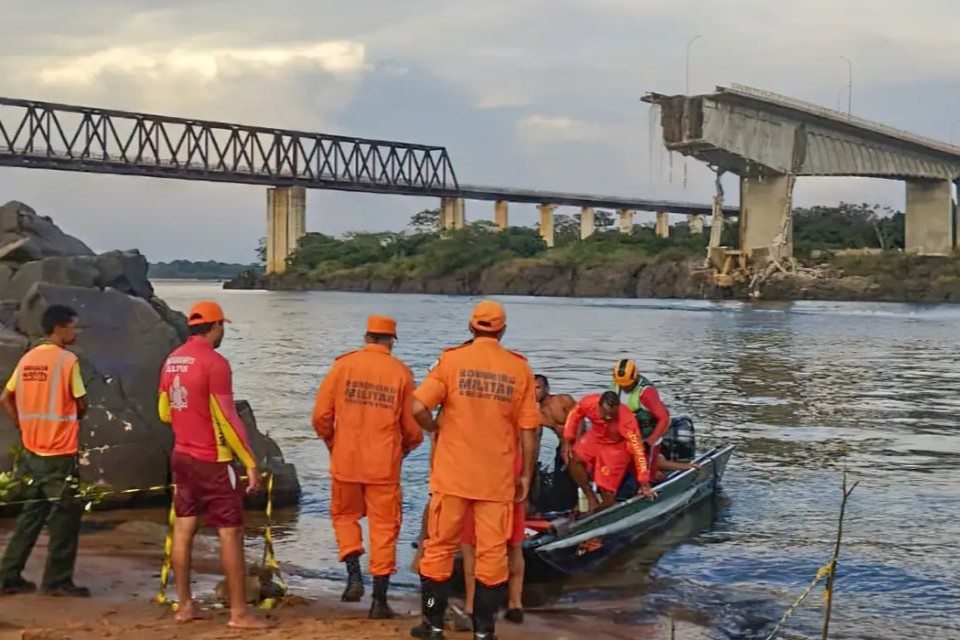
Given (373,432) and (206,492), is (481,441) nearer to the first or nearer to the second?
(373,432)

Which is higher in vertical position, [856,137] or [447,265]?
[856,137]

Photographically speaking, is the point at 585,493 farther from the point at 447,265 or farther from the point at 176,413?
the point at 447,265

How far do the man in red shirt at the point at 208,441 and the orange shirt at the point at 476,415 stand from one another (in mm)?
1143

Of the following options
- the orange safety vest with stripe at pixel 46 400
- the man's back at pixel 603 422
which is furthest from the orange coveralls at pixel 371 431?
the man's back at pixel 603 422

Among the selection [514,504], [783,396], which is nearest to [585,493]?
[514,504]

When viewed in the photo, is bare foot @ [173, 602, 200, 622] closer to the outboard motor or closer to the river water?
the river water

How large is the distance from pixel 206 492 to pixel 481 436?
5.58ft

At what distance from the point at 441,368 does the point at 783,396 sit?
21847 mm

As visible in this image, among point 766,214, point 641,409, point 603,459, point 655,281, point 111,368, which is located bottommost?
point 603,459

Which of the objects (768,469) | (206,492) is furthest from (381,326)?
(768,469)

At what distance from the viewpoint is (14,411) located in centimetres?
776

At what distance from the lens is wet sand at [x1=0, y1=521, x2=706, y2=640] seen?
7.03 metres

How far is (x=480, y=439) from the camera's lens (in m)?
6.80

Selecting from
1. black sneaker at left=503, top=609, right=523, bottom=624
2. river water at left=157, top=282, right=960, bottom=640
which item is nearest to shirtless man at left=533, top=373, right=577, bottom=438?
river water at left=157, top=282, right=960, bottom=640
